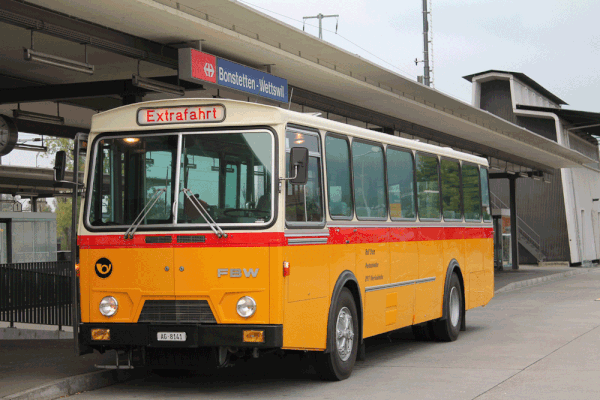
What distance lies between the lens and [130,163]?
9289 mm

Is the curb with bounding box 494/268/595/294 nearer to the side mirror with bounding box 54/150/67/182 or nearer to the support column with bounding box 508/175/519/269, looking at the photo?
the support column with bounding box 508/175/519/269

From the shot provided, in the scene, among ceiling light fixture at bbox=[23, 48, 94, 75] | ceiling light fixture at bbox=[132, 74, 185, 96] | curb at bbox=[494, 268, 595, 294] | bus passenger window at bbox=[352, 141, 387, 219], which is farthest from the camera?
curb at bbox=[494, 268, 595, 294]

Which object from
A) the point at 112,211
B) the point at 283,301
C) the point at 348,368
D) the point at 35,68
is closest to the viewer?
the point at 283,301

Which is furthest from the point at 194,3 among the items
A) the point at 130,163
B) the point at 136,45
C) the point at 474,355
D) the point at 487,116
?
the point at 487,116

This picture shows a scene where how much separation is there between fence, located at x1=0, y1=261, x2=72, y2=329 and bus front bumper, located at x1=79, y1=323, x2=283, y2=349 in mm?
A: 8996

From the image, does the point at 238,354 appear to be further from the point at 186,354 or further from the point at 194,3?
the point at 194,3

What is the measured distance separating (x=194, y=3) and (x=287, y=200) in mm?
4350

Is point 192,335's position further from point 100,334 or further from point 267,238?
point 267,238

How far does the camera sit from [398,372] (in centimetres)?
1054

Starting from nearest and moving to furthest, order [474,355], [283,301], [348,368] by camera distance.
A: [283,301], [348,368], [474,355]

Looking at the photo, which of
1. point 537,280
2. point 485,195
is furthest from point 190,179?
point 537,280

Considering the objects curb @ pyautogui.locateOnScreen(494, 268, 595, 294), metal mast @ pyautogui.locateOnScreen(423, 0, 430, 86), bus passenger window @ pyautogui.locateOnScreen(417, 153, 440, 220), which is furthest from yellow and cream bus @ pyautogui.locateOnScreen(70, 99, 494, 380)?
metal mast @ pyautogui.locateOnScreen(423, 0, 430, 86)

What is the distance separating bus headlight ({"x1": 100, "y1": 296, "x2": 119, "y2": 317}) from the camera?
29.6ft

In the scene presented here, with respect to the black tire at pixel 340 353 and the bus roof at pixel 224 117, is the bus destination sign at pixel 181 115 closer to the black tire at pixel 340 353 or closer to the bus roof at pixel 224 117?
the bus roof at pixel 224 117
